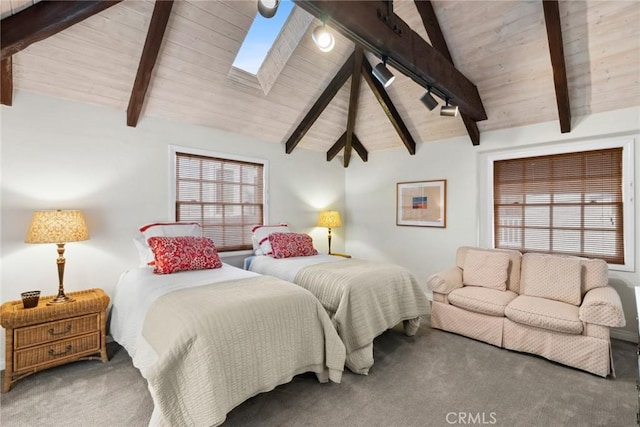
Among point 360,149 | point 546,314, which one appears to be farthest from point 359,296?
point 360,149

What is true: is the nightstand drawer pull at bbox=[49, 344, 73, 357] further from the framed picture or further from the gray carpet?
the framed picture

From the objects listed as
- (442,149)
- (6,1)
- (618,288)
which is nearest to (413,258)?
(442,149)

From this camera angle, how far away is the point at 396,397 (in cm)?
219

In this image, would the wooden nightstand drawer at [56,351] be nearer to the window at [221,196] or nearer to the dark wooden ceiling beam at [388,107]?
the window at [221,196]

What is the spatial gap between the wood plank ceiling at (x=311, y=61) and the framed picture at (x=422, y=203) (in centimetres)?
86

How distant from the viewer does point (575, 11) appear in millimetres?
2590

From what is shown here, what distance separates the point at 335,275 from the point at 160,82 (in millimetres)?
2590

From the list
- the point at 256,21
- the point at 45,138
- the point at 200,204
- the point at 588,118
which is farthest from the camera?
the point at 200,204

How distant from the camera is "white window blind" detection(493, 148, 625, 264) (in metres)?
3.31

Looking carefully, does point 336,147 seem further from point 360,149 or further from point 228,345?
point 228,345

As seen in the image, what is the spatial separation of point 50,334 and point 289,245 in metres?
2.31

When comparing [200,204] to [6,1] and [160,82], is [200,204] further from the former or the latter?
[6,1]

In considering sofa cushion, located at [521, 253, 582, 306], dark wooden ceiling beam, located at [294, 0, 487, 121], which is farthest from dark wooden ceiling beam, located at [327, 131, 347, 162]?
sofa cushion, located at [521, 253, 582, 306]

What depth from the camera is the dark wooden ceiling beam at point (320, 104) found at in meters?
3.85
